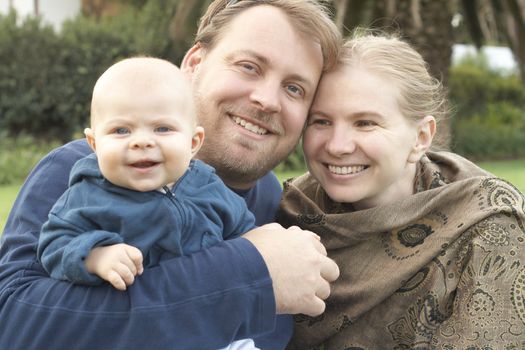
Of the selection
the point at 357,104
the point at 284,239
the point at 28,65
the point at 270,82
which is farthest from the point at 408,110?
the point at 28,65

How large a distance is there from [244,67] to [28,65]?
1188 centimetres

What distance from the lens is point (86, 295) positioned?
6.53 ft

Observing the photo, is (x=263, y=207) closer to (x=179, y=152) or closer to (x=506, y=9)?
(x=179, y=152)

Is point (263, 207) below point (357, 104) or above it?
below

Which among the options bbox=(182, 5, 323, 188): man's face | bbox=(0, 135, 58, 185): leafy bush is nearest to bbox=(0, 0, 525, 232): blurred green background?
bbox=(0, 135, 58, 185): leafy bush

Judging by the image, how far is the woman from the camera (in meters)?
2.36

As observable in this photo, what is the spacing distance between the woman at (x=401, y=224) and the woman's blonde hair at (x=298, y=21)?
7 centimetres

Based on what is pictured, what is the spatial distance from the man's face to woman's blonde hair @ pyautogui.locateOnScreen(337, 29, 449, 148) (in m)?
0.16

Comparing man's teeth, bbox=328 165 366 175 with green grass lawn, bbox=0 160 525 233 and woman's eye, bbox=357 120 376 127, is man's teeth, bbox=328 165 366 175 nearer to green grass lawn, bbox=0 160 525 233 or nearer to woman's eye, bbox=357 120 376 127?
woman's eye, bbox=357 120 376 127

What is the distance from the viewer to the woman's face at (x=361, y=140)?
8.38 ft

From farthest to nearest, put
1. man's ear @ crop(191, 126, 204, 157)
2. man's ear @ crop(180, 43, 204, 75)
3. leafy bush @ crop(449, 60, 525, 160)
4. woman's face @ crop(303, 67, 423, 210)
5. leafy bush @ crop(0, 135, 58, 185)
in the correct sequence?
leafy bush @ crop(449, 60, 525, 160) < leafy bush @ crop(0, 135, 58, 185) < man's ear @ crop(180, 43, 204, 75) < woman's face @ crop(303, 67, 423, 210) < man's ear @ crop(191, 126, 204, 157)

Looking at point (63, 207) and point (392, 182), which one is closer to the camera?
point (63, 207)

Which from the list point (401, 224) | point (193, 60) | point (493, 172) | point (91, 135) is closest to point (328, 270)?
point (401, 224)

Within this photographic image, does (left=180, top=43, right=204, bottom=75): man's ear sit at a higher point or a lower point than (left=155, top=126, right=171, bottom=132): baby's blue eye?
lower
